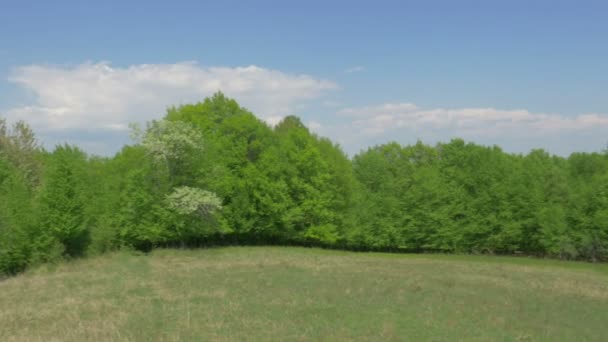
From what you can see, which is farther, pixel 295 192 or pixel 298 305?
pixel 295 192

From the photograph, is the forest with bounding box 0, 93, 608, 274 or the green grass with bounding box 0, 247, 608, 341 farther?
the forest with bounding box 0, 93, 608, 274

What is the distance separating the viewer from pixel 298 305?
64.8 feet

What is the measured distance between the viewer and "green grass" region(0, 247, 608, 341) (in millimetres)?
15617

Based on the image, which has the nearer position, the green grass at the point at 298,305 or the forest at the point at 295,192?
the green grass at the point at 298,305

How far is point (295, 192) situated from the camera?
61.8 metres

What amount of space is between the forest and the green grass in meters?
13.8

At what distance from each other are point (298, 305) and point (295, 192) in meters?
42.1

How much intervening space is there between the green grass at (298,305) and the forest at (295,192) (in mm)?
13774

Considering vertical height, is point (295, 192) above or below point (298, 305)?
above

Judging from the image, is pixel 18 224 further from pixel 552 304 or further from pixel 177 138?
pixel 552 304

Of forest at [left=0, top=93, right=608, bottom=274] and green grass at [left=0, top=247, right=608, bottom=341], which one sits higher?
forest at [left=0, top=93, right=608, bottom=274]

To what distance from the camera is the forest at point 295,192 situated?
4784 cm

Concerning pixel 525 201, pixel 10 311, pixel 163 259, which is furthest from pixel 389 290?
pixel 525 201

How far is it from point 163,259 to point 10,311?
72.9ft
